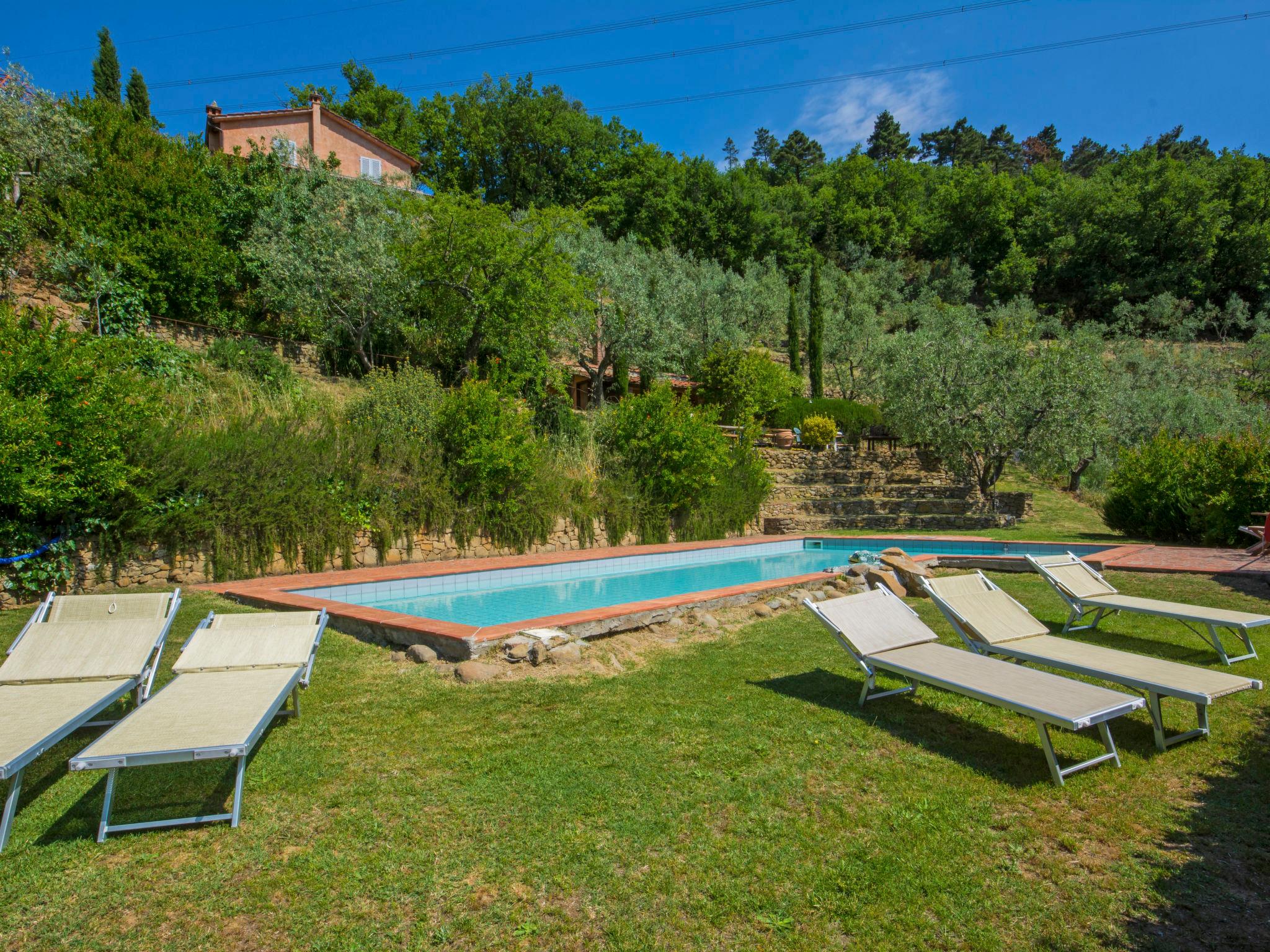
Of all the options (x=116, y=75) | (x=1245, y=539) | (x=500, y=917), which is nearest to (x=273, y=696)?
(x=500, y=917)

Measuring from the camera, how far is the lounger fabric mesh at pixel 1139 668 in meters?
3.83

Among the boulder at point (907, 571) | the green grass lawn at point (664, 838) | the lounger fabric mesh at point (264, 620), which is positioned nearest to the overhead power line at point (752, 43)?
the boulder at point (907, 571)

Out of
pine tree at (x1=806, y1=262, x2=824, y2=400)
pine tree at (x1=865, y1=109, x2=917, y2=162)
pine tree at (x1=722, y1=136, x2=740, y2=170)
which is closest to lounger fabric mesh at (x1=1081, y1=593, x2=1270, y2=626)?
pine tree at (x1=806, y1=262, x2=824, y2=400)

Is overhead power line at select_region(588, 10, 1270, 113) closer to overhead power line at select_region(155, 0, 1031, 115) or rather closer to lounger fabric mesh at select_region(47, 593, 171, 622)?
overhead power line at select_region(155, 0, 1031, 115)

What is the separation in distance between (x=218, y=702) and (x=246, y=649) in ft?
3.13

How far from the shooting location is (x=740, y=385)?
24.0m

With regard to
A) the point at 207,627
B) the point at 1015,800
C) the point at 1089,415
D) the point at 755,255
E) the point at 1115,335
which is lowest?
the point at 1015,800

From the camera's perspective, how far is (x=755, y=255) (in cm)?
4541

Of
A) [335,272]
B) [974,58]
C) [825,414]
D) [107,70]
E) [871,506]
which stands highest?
[107,70]

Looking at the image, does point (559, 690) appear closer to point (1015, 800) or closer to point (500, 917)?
point (500, 917)

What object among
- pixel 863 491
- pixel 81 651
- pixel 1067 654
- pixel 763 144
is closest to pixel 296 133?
pixel 863 491

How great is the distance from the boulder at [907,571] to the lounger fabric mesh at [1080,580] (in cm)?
149

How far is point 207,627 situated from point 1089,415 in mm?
17833

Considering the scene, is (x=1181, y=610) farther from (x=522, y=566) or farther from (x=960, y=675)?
(x=522, y=566)
